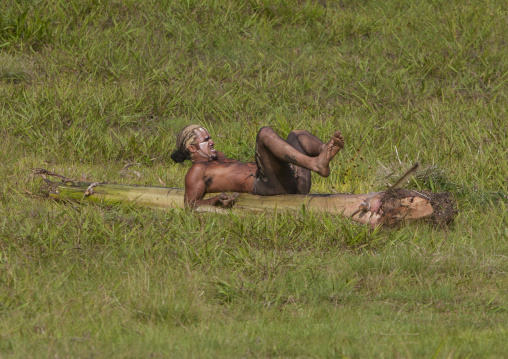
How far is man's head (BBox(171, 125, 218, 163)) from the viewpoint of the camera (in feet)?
20.7

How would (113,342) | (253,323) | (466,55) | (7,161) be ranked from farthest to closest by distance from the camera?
(466,55)
(7,161)
(253,323)
(113,342)

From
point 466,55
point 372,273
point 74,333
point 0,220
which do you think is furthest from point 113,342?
point 466,55

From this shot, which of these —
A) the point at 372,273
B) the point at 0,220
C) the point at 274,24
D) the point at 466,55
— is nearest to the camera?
the point at 372,273

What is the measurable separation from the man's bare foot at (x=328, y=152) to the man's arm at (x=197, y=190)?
2.79 feet

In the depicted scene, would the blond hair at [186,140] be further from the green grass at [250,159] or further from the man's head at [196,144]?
the green grass at [250,159]

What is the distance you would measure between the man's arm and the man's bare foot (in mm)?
851

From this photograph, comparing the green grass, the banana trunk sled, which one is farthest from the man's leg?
the green grass

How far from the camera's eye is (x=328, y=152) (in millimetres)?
5031

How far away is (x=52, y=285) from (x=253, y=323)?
132 centimetres

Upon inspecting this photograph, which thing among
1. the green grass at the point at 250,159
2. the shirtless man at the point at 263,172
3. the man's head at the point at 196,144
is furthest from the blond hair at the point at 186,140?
the green grass at the point at 250,159

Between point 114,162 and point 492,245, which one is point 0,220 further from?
point 492,245

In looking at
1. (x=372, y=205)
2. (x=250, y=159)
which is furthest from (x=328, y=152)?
(x=250, y=159)

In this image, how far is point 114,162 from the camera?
24.9 ft

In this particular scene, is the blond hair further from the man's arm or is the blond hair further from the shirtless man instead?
the man's arm
